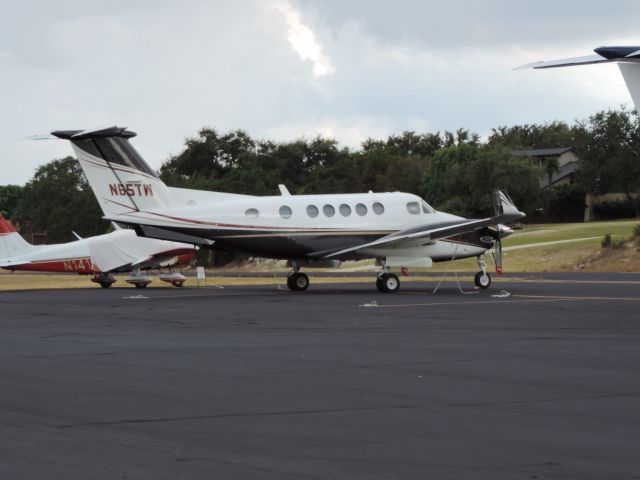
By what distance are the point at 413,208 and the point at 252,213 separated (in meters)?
5.57

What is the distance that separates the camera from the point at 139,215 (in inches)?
1319

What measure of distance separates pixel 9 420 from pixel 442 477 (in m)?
4.54

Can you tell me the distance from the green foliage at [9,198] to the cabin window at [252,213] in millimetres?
133999

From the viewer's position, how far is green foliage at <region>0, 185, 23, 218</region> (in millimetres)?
163000

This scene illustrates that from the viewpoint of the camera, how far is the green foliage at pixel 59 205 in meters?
103

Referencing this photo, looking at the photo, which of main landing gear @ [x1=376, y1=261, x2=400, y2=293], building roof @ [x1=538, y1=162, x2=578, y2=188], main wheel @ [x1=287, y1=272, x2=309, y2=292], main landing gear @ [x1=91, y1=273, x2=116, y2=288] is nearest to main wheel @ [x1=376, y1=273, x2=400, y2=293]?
main landing gear @ [x1=376, y1=261, x2=400, y2=293]

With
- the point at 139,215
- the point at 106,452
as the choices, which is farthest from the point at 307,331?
the point at 139,215

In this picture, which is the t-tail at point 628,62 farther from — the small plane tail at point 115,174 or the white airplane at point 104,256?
the white airplane at point 104,256

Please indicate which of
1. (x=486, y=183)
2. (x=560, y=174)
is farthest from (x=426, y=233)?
(x=560, y=174)

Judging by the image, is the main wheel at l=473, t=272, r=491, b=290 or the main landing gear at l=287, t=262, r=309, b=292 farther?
the main landing gear at l=287, t=262, r=309, b=292

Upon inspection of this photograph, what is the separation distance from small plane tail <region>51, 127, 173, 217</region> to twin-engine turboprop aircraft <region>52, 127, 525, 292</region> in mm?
32

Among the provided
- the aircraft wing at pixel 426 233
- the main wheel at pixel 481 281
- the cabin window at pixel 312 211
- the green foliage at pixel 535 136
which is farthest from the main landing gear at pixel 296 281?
the green foliage at pixel 535 136

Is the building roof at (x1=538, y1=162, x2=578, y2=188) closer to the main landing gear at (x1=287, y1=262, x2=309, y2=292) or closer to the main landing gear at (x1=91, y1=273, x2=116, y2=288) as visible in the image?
the main landing gear at (x1=91, y1=273, x2=116, y2=288)

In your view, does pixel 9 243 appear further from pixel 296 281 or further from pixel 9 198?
pixel 9 198
